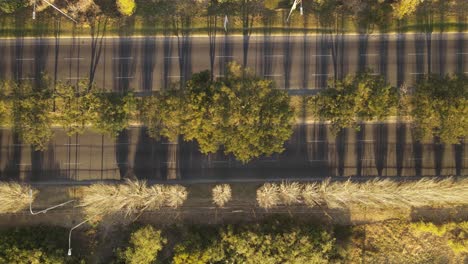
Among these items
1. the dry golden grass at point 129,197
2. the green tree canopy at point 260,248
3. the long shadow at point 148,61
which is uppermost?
the long shadow at point 148,61

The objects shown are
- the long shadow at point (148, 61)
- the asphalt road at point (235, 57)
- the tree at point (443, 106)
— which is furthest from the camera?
the asphalt road at point (235, 57)

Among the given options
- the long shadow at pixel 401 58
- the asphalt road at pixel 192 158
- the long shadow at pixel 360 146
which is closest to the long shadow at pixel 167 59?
the asphalt road at pixel 192 158

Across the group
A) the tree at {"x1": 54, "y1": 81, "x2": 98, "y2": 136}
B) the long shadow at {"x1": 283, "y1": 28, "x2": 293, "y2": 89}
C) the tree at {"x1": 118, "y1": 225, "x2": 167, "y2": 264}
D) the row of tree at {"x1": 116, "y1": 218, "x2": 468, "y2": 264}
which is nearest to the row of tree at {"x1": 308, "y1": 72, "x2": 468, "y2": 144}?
the long shadow at {"x1": 283, "y1": 28, "x2": 293, "y2": 89}

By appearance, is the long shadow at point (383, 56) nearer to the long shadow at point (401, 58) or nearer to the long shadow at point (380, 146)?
the long shadow at point (401, 58)

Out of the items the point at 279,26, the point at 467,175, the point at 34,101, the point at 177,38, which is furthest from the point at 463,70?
the point at 34,101

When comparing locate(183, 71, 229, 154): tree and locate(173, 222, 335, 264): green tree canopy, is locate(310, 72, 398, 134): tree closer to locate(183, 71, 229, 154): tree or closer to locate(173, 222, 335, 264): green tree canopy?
locate(183, 71, 229, 154): tree

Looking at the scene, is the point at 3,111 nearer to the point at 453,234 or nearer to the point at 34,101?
the point at 34,101
